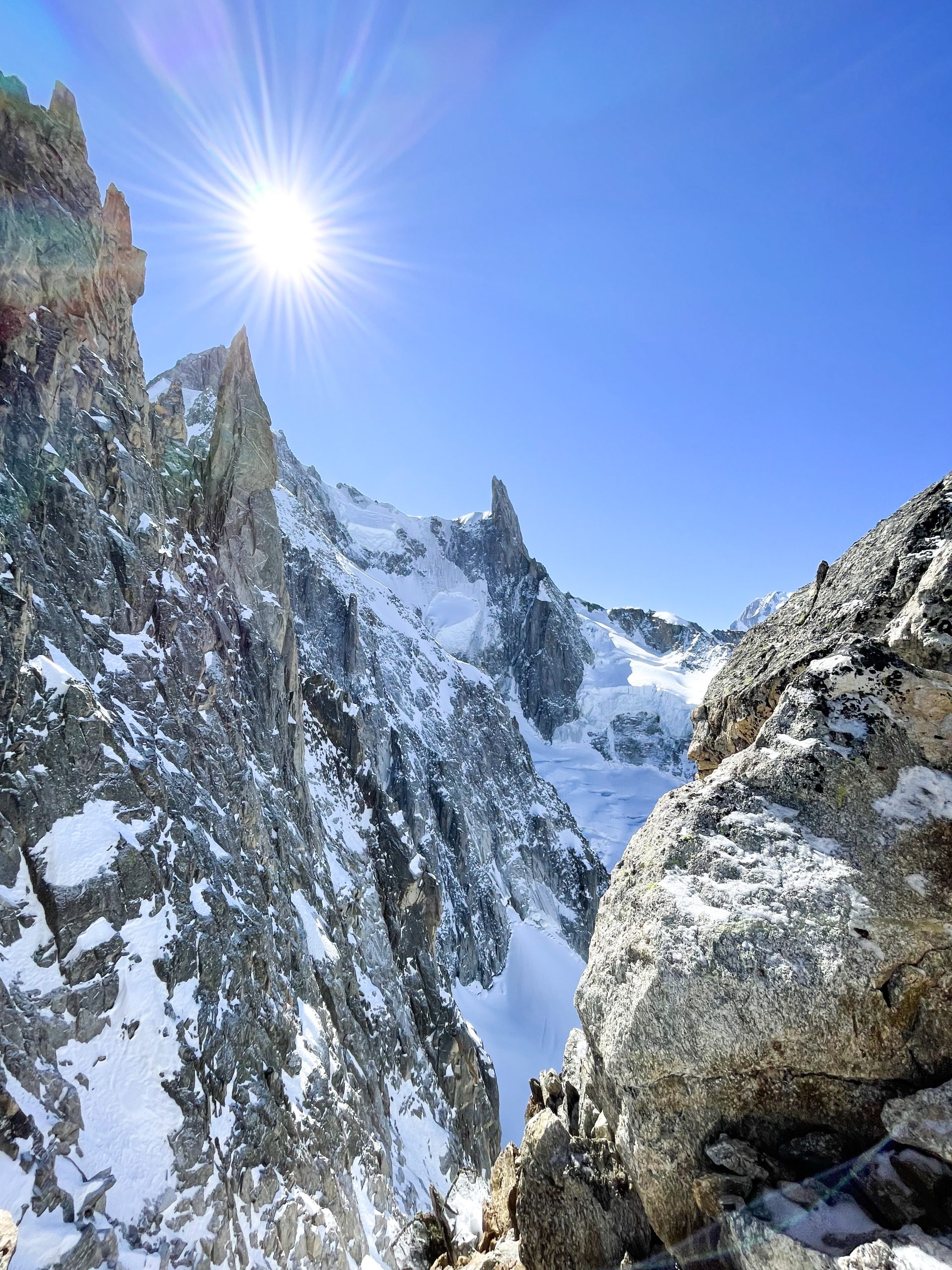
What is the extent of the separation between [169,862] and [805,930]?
24.7m

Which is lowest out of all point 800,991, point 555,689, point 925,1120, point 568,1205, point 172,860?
point 568,1205

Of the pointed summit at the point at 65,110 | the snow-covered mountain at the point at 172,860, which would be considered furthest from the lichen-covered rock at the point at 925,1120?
the pointed summit at the point at 65,110

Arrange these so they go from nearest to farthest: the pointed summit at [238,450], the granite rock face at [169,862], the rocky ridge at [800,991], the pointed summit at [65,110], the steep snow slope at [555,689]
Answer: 1. the rocky ridge at [800,991]
2. the granite rock face at [169,862]
3. the pointed summit at [65,110]
4. the pointed summit at [238,450]
5. the steep snow slope at [555,689]

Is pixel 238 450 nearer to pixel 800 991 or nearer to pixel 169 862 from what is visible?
pixel 169 862

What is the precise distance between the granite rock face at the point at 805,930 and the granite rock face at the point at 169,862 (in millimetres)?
18645

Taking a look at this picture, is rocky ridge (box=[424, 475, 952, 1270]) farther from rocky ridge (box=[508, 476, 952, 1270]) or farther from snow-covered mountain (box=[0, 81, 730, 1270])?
snow-covered mountain (box=[0, 81, 730, 1270])

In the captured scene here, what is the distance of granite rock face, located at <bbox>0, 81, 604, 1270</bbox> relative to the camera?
61.8 ft

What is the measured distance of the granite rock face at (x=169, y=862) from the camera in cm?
1884

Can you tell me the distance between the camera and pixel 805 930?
216 inches

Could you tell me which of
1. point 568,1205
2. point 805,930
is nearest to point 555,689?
point 568,1205

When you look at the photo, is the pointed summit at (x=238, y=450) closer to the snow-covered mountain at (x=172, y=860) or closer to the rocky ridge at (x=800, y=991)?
the snow-covered mountain at (x=172, y=860)

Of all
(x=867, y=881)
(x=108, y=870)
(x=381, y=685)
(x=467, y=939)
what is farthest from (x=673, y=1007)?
(x=381, y=685)

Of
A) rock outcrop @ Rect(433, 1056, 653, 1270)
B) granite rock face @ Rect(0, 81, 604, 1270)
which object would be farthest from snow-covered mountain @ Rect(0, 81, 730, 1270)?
rock outcrop @ Rect(433, 1056, 653, 1270)

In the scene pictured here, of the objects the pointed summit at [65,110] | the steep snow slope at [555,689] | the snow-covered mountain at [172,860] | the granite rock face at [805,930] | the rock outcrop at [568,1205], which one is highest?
the steep snow slope at [555,689]
